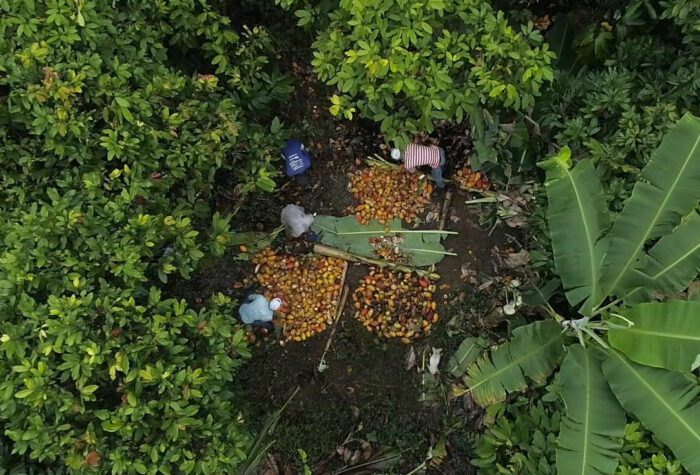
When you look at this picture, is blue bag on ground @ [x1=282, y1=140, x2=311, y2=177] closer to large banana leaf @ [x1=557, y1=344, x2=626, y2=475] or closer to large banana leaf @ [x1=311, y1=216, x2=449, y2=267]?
large banana leaf @ [x1=311, y1=216, x2=449, y2=267]

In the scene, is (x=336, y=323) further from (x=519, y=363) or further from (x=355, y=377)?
(x=519, y=363)

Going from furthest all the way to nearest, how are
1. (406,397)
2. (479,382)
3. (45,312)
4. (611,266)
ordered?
(406,397)
(479,382)
(611,266)
(45,312)

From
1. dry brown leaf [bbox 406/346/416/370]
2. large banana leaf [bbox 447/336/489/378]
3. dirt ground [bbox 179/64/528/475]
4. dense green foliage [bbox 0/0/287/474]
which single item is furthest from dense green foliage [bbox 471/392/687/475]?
dense green foliage [bbox 0/0/287/474]

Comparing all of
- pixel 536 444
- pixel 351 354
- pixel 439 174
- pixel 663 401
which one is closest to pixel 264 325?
pixel 351 354

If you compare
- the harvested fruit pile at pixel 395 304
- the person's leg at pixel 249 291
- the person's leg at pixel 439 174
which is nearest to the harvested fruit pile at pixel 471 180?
the person's leg at pixel 439 174

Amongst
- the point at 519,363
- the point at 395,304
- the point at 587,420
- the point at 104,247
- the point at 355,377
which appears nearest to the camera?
the point at 104,247

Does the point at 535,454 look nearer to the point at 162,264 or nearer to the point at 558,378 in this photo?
the point at 558,378

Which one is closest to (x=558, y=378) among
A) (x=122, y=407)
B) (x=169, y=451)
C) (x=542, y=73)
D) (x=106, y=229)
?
(x=542, y=73)
